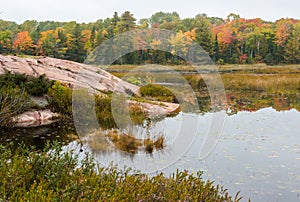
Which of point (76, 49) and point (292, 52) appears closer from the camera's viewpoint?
point (76, 49)

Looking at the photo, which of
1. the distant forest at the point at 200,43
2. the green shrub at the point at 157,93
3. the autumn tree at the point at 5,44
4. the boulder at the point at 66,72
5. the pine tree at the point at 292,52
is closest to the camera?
the boulder at the point at 66,72

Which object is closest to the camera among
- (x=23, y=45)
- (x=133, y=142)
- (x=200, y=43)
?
(x=133, y=142)

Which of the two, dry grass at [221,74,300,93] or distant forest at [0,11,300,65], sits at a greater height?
distant forest at [0,11,300,65]

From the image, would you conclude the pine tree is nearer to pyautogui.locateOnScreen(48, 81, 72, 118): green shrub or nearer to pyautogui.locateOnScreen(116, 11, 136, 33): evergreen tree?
pyautogui.locateOnScreen(116, 11, 136, 33): evergreen tree

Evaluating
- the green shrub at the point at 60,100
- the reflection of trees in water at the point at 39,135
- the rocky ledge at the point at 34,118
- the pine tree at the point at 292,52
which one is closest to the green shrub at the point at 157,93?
the green shrub at the point at 60,100

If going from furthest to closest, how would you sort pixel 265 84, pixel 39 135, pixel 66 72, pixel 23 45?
pixel 23 45 → pixel 265 84 → pixel 66 72 → pixel 39 135

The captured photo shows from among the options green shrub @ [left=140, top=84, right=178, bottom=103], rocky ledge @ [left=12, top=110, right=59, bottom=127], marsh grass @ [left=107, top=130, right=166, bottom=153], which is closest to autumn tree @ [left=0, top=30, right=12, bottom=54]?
green shrub @ [left=140, top=84, right=178, bottom=103]

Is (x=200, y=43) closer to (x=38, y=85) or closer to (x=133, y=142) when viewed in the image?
(x=38, y=85)

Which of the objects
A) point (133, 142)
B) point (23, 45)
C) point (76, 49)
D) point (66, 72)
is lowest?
point (133, 142)

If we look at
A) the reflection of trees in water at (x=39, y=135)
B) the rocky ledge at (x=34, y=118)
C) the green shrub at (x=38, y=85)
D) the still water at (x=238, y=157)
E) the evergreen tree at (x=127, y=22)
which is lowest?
the still water at (x=238, y=157)

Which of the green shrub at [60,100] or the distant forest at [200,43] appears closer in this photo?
the green shrub at [60,100]

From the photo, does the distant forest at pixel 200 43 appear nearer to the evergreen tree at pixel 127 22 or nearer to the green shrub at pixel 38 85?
the evergreen tree at pixel 127 22

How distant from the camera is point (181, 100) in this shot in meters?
17.4

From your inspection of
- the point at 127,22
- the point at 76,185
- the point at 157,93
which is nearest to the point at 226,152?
the point at 76,185
